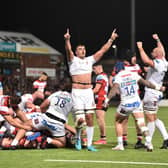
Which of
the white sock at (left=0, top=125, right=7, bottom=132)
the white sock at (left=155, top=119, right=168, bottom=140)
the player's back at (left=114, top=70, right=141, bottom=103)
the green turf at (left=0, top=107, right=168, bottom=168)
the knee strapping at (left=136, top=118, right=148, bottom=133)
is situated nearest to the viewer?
the green turf at (left=0, top=107, right=168, bottom=168)

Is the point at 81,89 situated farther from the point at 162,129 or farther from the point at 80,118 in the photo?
the point at 162,129

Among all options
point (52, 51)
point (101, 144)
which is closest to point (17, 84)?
point (52, 51)

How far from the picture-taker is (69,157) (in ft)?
34.1

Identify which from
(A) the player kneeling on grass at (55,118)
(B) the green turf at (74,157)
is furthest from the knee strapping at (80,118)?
(B) the green turf at (74,157)

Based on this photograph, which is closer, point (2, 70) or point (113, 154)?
point (113, 154)

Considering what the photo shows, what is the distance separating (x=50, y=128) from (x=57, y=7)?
110ft

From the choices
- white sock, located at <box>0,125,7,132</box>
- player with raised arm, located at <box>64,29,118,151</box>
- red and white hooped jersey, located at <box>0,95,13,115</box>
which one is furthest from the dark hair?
white sock, located at <box>0,125,7,132</box>

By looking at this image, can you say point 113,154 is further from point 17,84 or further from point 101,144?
point 17,84

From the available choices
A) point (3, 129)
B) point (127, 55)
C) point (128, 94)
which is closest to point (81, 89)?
point (128, 94)

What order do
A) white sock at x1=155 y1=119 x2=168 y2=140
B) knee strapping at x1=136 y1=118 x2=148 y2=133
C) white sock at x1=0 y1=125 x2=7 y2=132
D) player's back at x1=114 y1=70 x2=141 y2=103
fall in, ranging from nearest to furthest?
1. knee strapping at x1=136 y1=118 x2=148 y2=133
2. player's back at x1=114 y1=70 x2=141 y2=103
3. white sock at x1=155 y1=119 x2=168 y2=140
4. white sock at x1=0 y1=125 x2=7 y2=132

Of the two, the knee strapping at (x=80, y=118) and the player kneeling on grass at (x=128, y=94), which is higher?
the player kneeling on grass at (x=128, y=94)

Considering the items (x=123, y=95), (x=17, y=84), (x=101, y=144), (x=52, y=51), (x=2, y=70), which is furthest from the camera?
(x=52, y=51)

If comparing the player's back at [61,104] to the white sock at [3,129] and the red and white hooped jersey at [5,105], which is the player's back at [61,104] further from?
the white sock at [3,129]

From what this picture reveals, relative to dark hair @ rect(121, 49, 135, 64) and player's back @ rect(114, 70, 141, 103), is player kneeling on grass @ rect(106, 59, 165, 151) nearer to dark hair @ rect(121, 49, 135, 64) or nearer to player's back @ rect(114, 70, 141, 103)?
player's back @ rect(114, 70, 141, 103)
